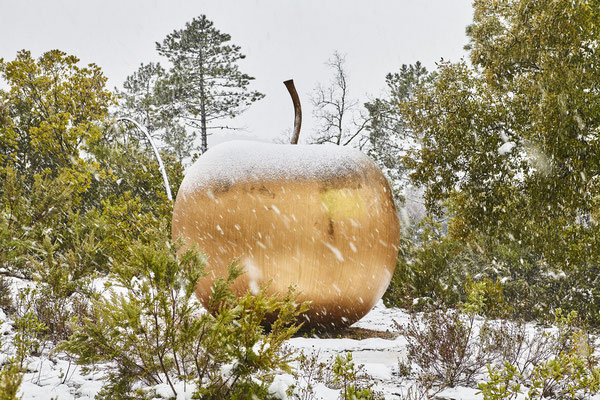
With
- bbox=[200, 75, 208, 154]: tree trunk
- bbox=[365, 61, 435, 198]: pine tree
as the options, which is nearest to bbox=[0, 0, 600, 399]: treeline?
bbox=[365, 61, 435, 198]: pine tree

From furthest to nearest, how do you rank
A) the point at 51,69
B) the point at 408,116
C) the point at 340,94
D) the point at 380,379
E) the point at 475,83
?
the point at 340,94, the point at 51,69, the point at 408,116, the point at 475,83, the point at 380,379

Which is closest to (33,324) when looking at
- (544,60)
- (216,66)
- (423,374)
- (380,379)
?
(380,379)

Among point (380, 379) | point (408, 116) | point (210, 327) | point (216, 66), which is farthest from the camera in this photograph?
point (216, 66)

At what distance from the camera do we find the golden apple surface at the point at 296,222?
4.27 meters

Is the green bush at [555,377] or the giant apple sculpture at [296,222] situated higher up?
the giant apple sculpture at [296,222]

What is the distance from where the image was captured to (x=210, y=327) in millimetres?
2398

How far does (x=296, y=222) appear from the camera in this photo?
168 inches

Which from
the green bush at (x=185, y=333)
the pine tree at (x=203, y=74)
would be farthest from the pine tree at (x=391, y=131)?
the green bush at (x=185, y=333)

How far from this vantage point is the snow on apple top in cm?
442

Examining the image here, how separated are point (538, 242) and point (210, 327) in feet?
24.1

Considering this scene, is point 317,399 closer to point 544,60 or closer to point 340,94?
point 544,60

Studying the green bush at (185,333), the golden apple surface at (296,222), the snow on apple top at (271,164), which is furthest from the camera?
the snow on apple top at (271,164)

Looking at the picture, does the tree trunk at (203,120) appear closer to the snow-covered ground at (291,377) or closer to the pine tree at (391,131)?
the pine tree at (391,131)

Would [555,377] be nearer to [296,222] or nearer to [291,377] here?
[291,377]
